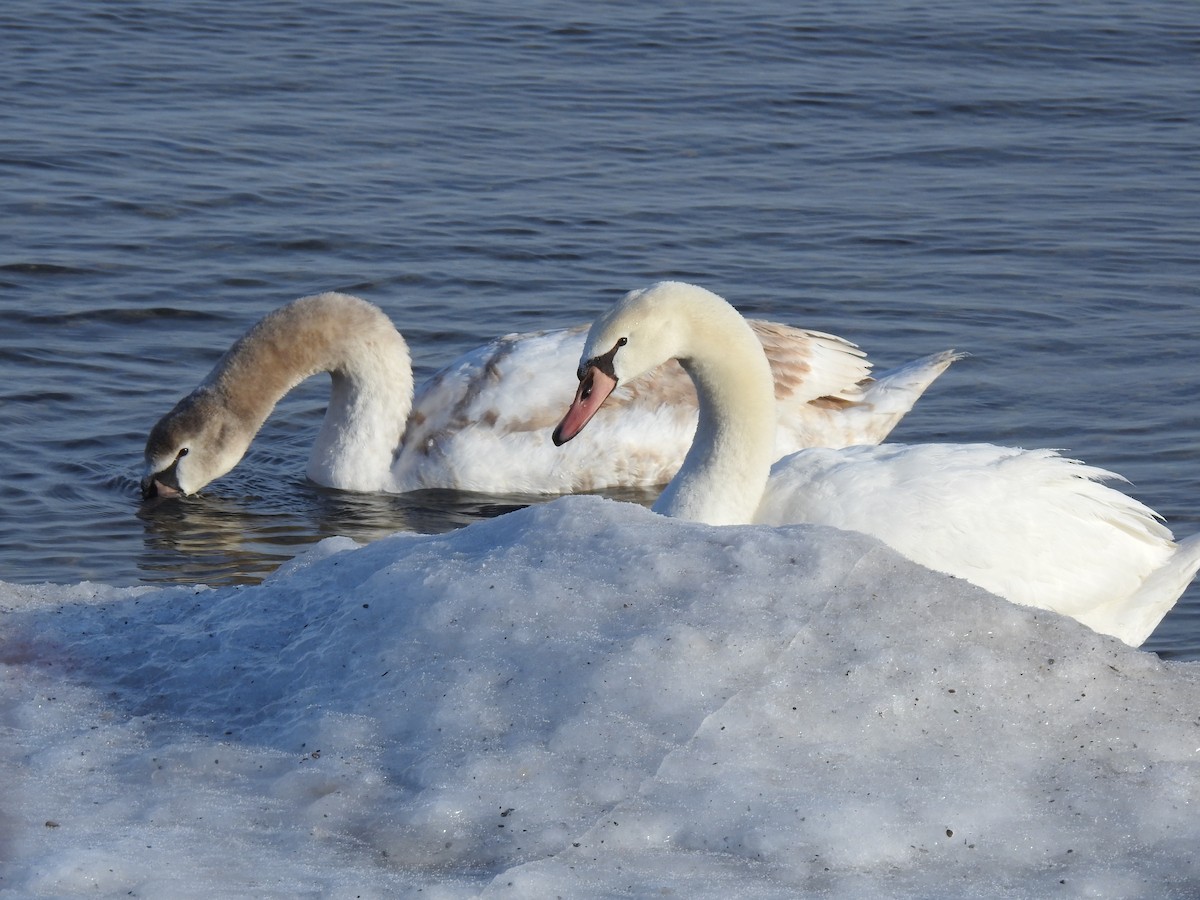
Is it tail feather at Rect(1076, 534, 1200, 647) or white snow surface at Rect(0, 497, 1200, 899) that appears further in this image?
tail feather at Rect(1076, 534, 1200, 647)

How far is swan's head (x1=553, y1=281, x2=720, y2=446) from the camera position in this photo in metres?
5.94

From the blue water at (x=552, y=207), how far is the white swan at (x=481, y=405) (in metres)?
0.23

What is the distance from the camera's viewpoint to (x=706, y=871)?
338 centimetres

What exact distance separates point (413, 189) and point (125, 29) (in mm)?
5039

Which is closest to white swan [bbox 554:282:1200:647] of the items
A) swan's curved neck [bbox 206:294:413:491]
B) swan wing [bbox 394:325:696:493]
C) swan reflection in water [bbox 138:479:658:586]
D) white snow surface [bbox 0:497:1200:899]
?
white snow surface [bbox 0:497:1200:899]

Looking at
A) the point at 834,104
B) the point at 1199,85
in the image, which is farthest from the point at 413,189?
the point at 1199,85

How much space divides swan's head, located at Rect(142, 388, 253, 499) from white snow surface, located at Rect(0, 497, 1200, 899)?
393cm

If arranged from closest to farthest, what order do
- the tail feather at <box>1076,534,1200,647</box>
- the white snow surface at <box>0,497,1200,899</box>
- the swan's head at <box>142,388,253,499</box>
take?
the white snow surface at <box>0,497,1200,899</box> < the tail feather at <box>1076,534,1200,647</box> < the swan's head at <box>142,388,253,499</box>

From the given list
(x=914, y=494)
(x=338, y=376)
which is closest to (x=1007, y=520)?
(x=914, y=494)

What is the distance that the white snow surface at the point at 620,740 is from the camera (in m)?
3.41

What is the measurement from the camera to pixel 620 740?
3615 mm

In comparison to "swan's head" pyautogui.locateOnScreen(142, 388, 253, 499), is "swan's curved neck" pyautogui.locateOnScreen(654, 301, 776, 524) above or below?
above

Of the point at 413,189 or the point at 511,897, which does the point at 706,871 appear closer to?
the point at 511,897

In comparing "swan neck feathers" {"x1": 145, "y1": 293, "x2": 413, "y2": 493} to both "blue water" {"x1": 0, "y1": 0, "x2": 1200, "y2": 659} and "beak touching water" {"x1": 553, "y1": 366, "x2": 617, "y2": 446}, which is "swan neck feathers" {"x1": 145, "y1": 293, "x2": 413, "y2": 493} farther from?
"beak touching water" {"x1": 553, "y1": 366, "x2": 617, "y2": 446}
